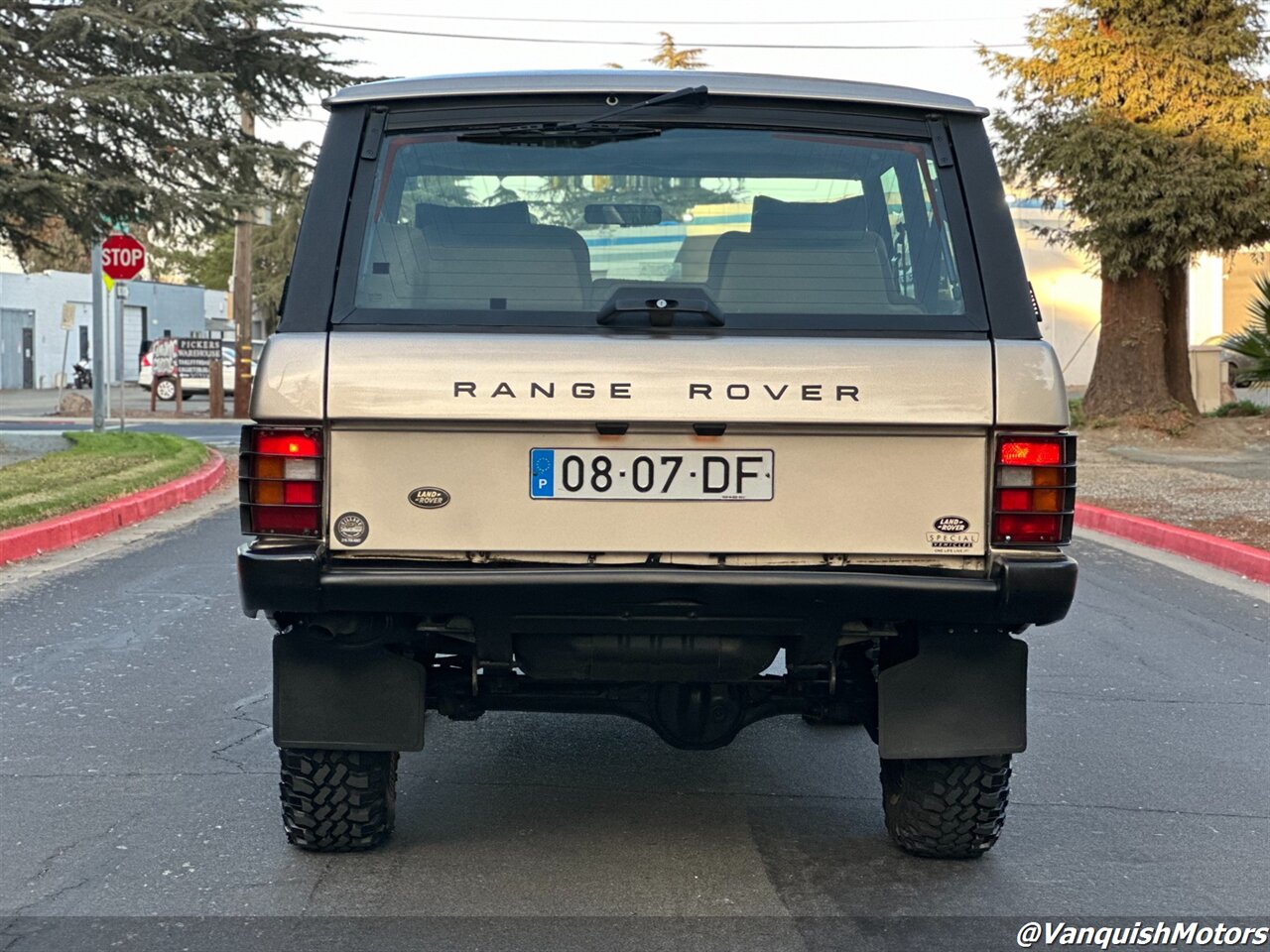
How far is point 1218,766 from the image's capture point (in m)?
5.75

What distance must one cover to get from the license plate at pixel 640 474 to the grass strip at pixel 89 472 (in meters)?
9.06

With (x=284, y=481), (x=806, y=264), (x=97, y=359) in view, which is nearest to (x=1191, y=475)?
(x=97, y=359)

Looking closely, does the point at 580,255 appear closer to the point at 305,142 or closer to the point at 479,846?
the point at 479,846

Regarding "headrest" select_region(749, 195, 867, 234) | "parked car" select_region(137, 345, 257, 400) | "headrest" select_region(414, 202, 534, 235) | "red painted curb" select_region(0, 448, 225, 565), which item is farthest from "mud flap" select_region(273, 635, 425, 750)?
"parked car" select_region(137, 345, 257, 400)

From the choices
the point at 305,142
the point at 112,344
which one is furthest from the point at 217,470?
the point at 112,344

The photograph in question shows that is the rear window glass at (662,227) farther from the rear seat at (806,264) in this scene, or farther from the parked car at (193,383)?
the parked car at (193,383)

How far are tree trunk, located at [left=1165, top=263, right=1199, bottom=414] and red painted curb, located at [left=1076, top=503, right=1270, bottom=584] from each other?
11.0 meters

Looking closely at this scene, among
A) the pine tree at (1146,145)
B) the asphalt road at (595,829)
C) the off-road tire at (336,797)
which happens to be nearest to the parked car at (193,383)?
the pine tree at (1146,145)

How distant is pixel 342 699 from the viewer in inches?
162

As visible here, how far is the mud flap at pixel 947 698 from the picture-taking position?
4117 millimetres

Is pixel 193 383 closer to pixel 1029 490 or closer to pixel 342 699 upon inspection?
pixel 342 699

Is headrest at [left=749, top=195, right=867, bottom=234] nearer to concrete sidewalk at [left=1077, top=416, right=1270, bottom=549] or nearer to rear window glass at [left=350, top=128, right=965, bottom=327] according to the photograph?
rear window glass at [left=350, top=128, right=965, bottom=327]

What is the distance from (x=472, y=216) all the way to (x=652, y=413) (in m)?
0.77

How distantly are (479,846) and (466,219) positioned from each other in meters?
1.73
